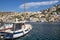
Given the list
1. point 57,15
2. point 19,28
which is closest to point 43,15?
point 57,15

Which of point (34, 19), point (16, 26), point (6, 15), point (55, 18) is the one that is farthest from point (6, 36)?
point (6, 15)

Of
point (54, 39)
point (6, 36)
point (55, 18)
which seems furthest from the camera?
point (55, 18)

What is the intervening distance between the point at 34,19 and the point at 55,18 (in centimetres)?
2290

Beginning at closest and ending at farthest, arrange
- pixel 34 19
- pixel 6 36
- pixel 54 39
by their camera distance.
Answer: pixel 6 36 → pixel 54 39 → pixel 34 19

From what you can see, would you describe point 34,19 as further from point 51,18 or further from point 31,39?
point 31,39

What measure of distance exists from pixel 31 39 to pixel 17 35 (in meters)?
3.09

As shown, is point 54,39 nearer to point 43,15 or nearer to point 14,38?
point 14,38

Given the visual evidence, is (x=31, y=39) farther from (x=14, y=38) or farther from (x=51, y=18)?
(x=51, y=18)

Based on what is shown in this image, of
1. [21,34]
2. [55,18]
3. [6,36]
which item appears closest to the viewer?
[6,36]

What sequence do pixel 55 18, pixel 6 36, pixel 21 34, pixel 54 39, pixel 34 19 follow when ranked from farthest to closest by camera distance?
pixel 34 19
pixel 55 18
pixel 21 34
pixel 54 39
pixel 6 36

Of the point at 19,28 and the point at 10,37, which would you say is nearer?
the point at 10,37

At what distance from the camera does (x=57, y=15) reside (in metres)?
193

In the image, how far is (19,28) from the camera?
42719 millimetres

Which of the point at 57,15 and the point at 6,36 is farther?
the point at 57,15
